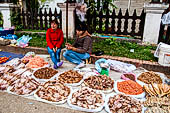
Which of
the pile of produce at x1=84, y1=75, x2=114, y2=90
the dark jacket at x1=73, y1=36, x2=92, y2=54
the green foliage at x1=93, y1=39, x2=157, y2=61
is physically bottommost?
the pile of produce at x1=84, y1=75, x2=114, y2=90

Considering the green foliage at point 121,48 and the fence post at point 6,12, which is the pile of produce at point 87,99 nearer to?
the green foliage at point 121,48

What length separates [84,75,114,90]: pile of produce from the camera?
375 cm

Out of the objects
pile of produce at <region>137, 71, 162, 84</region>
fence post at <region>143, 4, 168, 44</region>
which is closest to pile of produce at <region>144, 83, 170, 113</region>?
pile of produce at <region>137, 71, 162, 84</region>

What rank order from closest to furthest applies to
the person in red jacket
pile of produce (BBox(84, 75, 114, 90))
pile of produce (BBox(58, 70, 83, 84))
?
pile of produce (BBox(84, 75, 114, 90)) → pile of produce (BBox(58, 70, 83, 84)) → the person in red jacket

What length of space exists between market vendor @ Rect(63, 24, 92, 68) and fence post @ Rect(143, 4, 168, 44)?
2846 millimetres

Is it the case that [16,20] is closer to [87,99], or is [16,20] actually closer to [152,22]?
[152,22]

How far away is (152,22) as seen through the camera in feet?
20.5

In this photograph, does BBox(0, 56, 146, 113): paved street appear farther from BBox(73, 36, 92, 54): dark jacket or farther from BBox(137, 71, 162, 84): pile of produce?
BBox(73, 36, 92, 54): dark jacket

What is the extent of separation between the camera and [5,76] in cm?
404

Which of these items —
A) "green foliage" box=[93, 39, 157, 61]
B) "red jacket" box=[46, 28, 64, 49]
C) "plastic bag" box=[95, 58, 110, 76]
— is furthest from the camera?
"green foliage" box=[93, 39, 157, 61]

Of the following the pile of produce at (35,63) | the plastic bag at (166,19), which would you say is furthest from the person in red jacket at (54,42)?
the plastic bag at (166,19)

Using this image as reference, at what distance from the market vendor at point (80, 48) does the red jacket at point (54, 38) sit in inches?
14.3

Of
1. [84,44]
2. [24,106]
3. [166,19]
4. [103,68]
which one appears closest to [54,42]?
[84,44]

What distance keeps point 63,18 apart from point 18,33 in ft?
9.95
